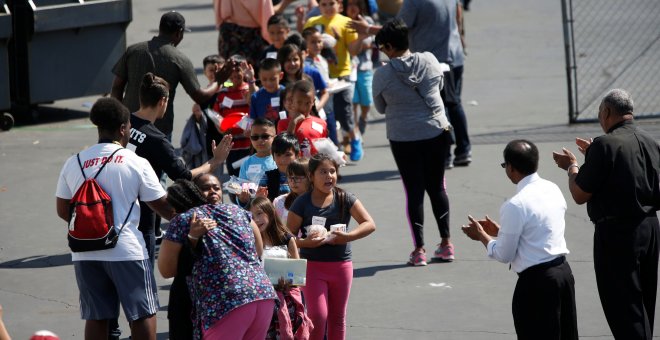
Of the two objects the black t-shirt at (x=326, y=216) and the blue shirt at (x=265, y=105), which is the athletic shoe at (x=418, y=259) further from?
the black t-shirt at (x=326, y=216)

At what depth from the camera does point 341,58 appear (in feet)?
41.0

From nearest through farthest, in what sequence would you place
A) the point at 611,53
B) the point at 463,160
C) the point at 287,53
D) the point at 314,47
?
1. the point at 287,53
2. the point at 314,47
3. the point at 463,160
4. the point at 611,53

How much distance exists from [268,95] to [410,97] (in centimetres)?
131

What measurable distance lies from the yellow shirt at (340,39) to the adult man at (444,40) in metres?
1.26

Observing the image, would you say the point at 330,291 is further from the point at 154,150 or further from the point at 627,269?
the point at 627,269

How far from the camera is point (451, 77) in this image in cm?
1174

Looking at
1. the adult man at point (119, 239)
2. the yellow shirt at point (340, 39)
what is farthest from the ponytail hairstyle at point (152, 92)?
the yellow shirt at point (340, 39)

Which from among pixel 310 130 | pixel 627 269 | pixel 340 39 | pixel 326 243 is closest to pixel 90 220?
pixel 326 243

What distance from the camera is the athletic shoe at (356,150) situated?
41.1 ft

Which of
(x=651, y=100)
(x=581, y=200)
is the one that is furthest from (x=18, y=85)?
(x=581, y=200)

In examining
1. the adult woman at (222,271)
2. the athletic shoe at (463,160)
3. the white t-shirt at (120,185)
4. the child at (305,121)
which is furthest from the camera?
the athletic shoe at (463,160)

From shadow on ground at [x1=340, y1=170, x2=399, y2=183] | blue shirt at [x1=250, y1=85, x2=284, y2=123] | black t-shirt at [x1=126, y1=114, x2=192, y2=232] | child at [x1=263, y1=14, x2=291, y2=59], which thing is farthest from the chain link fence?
black t-shirt at [x1=126, y1=114, x2=192, y2=232]

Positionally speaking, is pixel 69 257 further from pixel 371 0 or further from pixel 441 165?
pixel 371 0

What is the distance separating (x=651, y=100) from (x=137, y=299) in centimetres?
1046
